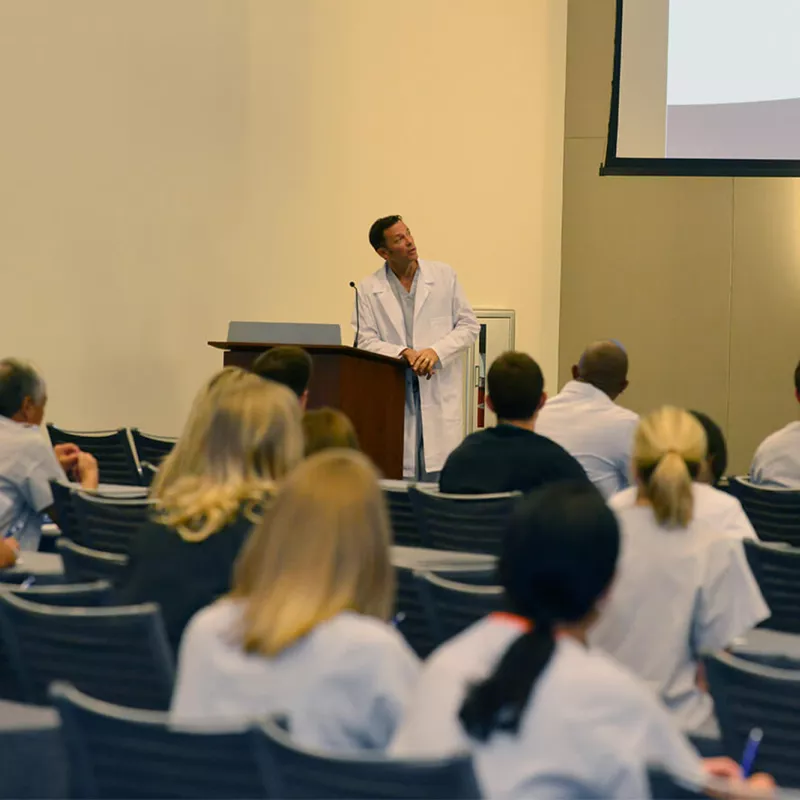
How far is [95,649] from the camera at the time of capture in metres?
2.43

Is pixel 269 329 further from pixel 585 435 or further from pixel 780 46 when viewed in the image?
pixel 780 46

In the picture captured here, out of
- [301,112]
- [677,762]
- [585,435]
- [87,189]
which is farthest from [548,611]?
[301,112]

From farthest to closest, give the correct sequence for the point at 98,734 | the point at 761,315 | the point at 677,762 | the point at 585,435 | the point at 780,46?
1. the point at 761,315
2. the point at 780,46
3. the point at 585,435
4. the point at 98,734
5. the point at 677,762

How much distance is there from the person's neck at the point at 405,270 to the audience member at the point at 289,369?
2367 mm

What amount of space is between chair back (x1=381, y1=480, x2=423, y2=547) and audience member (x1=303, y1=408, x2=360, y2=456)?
1023 mm

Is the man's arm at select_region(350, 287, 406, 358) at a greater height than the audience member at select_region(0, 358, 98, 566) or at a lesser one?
greater

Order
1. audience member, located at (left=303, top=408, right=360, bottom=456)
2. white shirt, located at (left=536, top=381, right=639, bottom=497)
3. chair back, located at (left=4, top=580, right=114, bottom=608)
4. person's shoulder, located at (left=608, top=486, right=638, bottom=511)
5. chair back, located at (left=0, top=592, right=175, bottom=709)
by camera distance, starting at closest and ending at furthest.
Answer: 1. chair back, located at (left=0, top=592, right=175, bottom=709)
2. chair back, located at (left=4, top=580, right=114, bottom=608)
3. person's shoulder, located at (left=608, top=486, right=638, bottom=511)
4. audience member, located at (left=303, top=408, right=360, bottom=456)
5. white shirt, located at (left=536, top=381, right=639, bottom=497)

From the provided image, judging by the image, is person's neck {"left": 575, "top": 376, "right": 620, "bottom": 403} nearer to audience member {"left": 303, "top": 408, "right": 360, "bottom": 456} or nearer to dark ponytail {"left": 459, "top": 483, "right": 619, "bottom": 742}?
audience member {"left": 303, "top": 408, "right": 360, "bottom": 456}

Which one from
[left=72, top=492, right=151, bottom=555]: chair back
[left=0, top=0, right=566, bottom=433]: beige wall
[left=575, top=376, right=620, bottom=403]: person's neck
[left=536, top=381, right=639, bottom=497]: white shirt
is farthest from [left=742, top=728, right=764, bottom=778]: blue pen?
[left=0, top=0, right=566, bottom=433]: beige wall

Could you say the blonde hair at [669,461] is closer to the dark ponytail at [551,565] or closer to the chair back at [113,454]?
the dark ponytail at [551,565]

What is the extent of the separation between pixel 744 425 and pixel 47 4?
17.8 feet

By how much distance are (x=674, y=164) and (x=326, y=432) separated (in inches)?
249

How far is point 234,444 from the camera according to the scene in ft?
9.17

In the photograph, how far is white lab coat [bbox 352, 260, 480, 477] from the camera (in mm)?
6770
